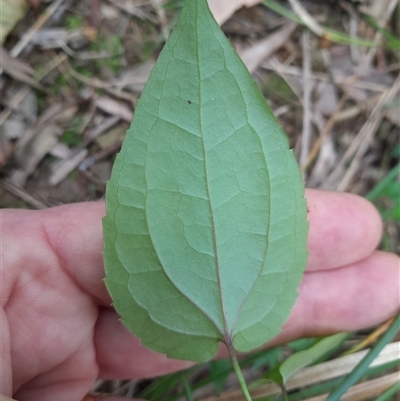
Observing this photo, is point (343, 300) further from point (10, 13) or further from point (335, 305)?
point (10, 13)

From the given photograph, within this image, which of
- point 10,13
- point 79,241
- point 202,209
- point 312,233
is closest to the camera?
point 202,209

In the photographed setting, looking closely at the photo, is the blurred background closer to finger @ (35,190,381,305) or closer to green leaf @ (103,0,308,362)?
finger @ (35,190,381,305)

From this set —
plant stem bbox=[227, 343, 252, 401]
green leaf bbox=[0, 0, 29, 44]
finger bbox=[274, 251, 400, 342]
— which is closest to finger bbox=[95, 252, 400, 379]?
finger bbox=[274, 251, 400, 342]

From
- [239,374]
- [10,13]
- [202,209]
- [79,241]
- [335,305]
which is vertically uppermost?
[10,13]

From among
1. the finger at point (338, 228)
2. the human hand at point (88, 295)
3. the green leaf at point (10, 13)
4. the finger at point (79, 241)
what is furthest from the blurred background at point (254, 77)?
the finger at point (79, 241)

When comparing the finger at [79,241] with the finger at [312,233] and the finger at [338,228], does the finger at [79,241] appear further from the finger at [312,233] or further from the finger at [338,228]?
the finger at [338,228]

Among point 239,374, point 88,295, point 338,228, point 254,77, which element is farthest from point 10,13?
point 239,374
